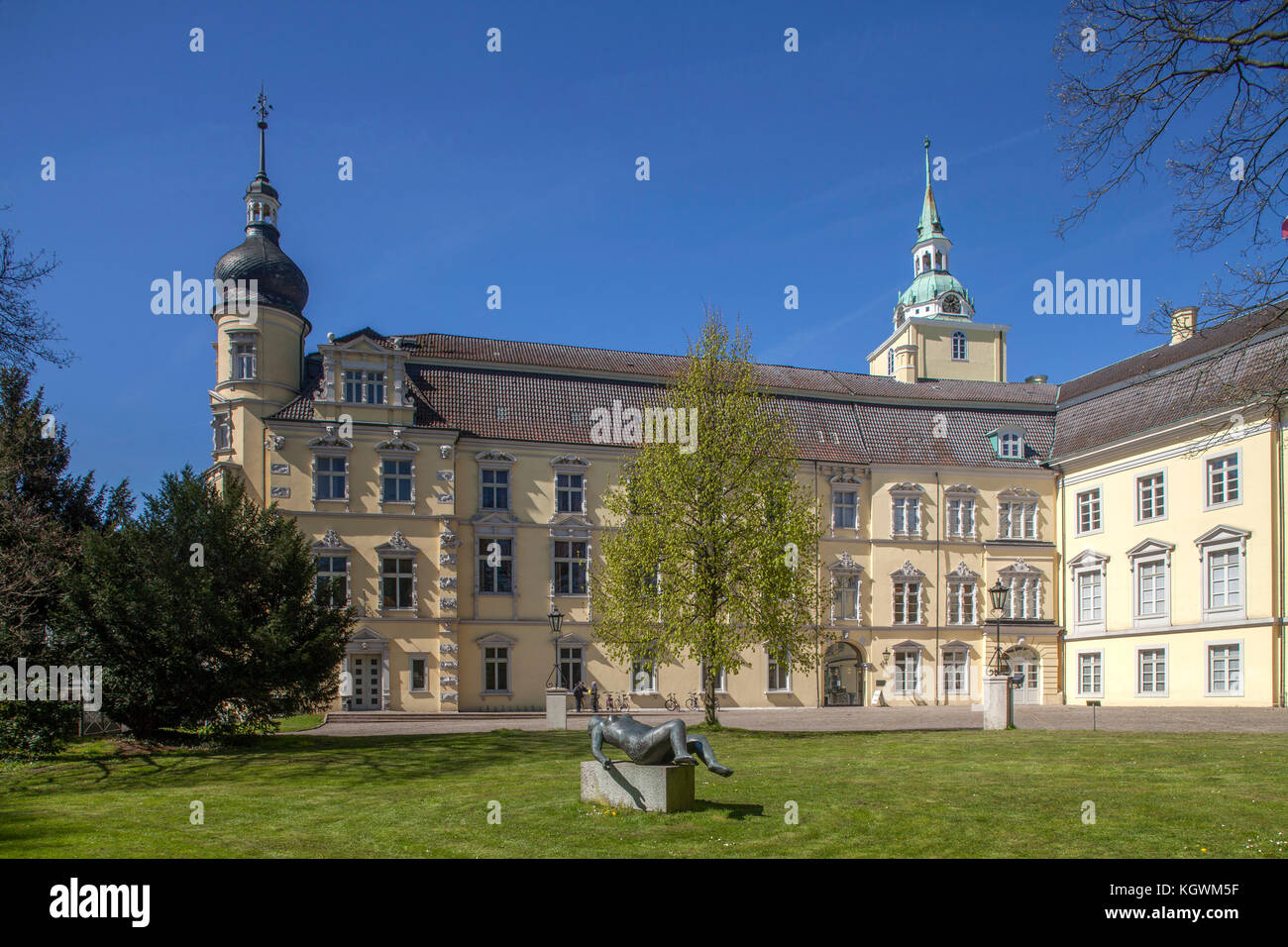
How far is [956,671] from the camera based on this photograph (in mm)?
44625

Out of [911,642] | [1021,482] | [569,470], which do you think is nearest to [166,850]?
[569,470]

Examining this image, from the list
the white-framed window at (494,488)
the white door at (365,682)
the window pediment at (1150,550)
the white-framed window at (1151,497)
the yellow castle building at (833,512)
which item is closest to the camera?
the yellow castle building at (833,512)

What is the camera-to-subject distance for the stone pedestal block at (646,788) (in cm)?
1149

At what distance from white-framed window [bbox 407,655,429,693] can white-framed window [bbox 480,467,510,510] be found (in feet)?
20.8

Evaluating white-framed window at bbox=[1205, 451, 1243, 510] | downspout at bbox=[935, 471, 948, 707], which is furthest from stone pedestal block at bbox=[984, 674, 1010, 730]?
downspout at bbox=[935, 471, 948, 707]

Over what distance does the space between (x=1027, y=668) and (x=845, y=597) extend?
27.8 ft

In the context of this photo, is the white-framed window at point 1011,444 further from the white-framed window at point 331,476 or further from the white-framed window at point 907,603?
the white-framed window at point 331,476

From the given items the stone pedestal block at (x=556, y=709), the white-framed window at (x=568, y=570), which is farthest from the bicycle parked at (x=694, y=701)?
the stone pedestal block at (x=556, y=709)

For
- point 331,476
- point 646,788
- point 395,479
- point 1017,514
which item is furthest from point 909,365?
point 646,788

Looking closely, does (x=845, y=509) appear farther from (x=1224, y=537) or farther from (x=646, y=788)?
(x=646, y=788)

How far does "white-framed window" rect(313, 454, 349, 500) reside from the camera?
126 ft

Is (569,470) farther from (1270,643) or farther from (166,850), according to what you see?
(166,850)

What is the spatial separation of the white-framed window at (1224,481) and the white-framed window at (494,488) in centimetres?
2585
